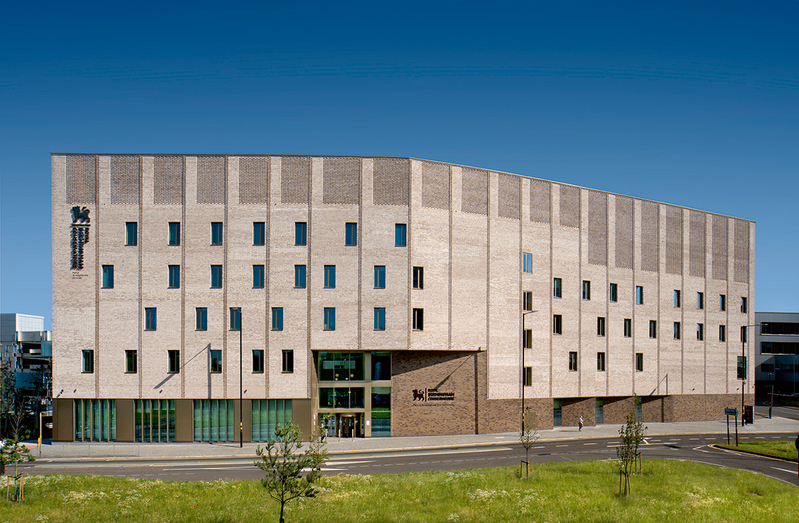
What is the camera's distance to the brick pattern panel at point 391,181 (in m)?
49.4

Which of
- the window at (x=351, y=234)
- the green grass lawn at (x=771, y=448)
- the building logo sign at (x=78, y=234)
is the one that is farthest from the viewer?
the window at (x=351, y=234)

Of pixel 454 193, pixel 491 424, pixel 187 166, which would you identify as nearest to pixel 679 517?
pixel 491 424

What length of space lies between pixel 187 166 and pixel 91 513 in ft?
107

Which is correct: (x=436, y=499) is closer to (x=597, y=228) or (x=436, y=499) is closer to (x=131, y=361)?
(x=131, y=361)

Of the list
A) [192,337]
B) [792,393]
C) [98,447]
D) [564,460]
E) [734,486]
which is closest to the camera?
[734,486]

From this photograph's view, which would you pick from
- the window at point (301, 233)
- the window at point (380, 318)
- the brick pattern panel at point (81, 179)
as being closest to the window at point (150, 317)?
the brick pattern panel at point (81, 179)

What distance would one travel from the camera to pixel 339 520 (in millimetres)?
21844

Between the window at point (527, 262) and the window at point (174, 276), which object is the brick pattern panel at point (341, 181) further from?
the window at point (527, 262)

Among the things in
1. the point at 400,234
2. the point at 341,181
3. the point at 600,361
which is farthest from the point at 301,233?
the point at 600,361

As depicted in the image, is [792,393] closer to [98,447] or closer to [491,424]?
[491,424]

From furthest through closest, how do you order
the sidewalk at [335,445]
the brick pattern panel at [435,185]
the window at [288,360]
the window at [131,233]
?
the brick pattern panel at [435,185]
the window at [131,233]
the window at [288,360]
the sidewalk at [335,445]

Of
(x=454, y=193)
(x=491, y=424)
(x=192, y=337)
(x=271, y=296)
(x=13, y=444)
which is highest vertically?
(x=454, y=193)

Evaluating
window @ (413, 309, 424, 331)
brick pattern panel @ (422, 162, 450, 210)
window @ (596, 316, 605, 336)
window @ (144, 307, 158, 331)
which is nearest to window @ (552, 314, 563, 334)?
window @ (596, 316, 605, 336)

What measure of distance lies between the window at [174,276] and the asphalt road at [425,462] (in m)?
14.7
